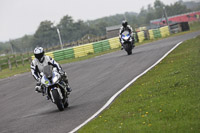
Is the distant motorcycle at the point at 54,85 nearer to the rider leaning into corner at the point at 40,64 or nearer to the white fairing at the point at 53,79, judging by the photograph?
the white fairing at the point at 53,79

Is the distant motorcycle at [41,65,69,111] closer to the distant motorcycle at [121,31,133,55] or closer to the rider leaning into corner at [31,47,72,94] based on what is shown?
the rider leaning into corner at [31,47,72,94]

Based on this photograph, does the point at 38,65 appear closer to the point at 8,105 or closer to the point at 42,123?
the point at 42,123

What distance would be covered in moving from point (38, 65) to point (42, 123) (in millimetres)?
2227

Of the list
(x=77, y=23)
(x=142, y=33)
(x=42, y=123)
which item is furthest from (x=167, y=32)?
(x=77, y=23)

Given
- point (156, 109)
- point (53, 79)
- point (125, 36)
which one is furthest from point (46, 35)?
point (156, 109)

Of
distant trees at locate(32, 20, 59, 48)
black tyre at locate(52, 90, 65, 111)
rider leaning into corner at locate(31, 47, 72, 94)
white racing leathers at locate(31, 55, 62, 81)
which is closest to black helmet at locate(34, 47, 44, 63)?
rider leaning into corner at locate(31, 47, 72, 94)

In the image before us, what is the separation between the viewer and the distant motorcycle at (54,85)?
1088 cm

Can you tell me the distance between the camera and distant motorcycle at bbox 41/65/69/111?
10.9 meters

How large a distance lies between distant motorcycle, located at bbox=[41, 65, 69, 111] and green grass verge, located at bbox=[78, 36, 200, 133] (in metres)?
1.43

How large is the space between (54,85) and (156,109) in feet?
11.5

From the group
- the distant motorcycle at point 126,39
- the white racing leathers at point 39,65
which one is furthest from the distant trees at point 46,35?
the white racing leathers at point 39,65

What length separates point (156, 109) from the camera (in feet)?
27.0

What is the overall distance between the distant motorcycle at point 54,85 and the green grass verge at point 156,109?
1425mm

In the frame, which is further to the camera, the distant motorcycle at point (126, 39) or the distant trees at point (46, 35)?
the distant trees at point (46, 35)
